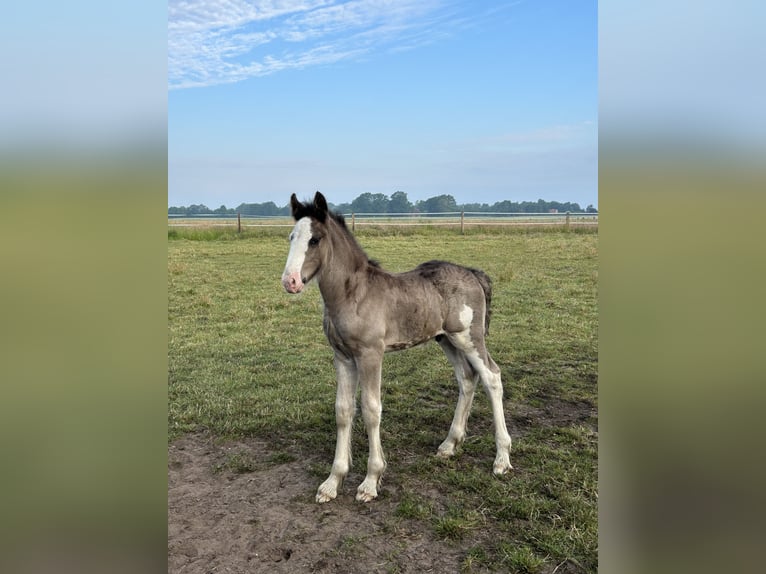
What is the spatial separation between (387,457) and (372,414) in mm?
851

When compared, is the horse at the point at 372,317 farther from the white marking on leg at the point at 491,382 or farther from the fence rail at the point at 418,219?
the fence rail at the point at 418,219

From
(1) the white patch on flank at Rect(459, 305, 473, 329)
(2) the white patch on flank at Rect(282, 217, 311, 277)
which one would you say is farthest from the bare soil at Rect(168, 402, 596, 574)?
(2) the white patch on flank at Rect(282, 217, 311, 277)

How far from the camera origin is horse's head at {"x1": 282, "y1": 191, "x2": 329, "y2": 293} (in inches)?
143

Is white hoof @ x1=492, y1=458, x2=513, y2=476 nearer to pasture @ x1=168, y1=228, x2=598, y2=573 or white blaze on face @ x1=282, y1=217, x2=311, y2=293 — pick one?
pasture @ x1=168, y1=228, x2=598, y2=573

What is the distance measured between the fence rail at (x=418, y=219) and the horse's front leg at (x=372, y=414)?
19851mm

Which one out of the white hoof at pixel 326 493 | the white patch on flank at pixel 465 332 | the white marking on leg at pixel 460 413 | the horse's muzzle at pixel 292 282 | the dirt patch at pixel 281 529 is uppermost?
the horse's muzzle at pixel 292 282

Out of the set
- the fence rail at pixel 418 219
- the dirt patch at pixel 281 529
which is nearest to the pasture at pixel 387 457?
the dirt patch at pixel 281 529

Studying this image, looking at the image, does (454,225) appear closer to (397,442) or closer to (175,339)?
(175,339)

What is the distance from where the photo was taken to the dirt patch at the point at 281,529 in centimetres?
341
